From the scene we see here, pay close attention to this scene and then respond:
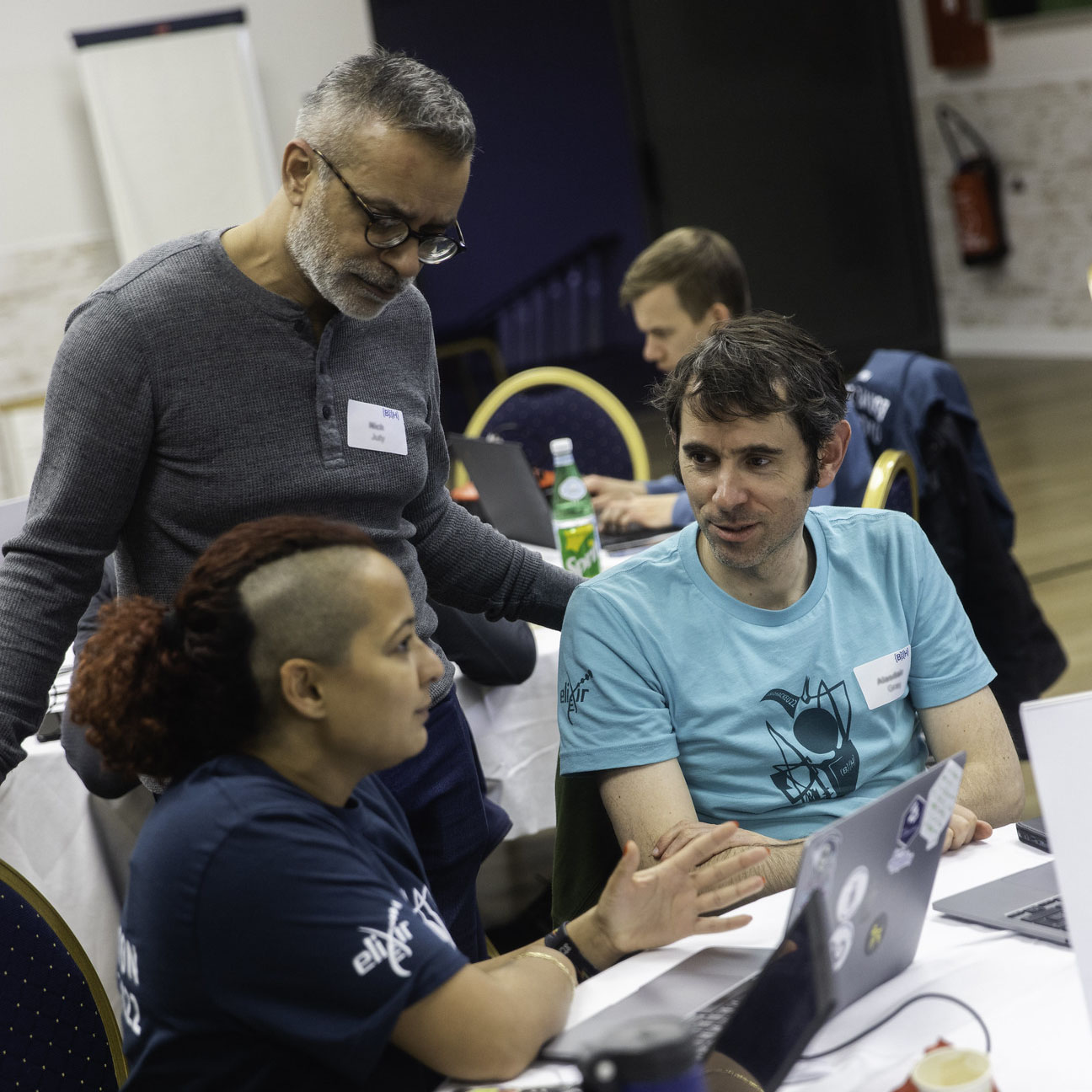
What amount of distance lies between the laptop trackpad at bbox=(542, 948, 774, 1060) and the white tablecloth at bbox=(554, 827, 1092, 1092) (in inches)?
0.8

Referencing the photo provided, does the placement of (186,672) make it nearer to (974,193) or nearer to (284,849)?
(284,849)

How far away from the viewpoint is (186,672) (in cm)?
121

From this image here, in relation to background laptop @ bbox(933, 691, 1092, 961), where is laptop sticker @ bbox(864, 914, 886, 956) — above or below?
below

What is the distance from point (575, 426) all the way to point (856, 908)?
291 cm

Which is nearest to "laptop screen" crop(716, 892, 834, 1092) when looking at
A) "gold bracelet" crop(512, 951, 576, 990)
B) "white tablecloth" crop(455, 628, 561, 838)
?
"gold bracelet" crop(512, 951, 576, 990)

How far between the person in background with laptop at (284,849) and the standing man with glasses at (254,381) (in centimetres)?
40

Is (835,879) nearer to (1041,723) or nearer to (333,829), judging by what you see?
(1041,723)

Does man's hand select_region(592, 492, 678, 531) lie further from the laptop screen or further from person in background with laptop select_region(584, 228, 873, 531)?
the laptop screen

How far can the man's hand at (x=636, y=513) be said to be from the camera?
309 cm

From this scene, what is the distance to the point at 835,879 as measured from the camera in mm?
1049

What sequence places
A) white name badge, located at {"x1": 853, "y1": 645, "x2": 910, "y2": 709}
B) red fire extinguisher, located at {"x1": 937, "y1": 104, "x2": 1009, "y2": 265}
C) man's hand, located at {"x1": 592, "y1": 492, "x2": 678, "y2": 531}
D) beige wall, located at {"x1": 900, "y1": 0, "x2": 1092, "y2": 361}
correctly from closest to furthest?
white name badge, located at {"x1": 853, "y1": 645, "x2": 910, "y2": 709} < man's hand, located at {"x1": 592, "y1": 492, "x2": 678, "y2": 531} < beige wall, located at {"x1": 900, "y1": 0, "x2": 1092, "y2": 361} < red fire extinguisher, located at {"x1": 937, "y1": 104, "x2": 1009, "y2": 265}

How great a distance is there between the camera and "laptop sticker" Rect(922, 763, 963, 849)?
1155mm

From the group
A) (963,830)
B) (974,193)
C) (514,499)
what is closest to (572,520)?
(514,499)

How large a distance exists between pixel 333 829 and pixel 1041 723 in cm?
59
